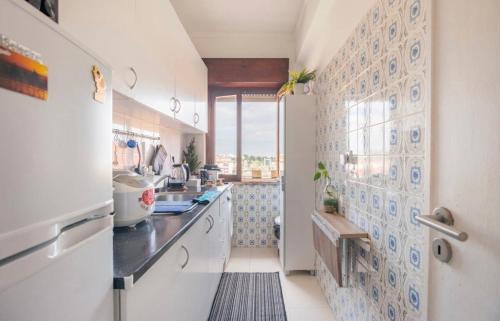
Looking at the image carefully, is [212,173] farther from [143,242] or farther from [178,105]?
[143,242]

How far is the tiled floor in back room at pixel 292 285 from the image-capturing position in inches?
75.5

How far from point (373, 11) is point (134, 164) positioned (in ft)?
6.02

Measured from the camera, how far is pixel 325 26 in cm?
217

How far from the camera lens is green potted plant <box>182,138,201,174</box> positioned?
124 inches

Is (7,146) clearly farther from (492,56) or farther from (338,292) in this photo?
(338,292)

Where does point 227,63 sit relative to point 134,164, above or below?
above

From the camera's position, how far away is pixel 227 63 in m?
3.29

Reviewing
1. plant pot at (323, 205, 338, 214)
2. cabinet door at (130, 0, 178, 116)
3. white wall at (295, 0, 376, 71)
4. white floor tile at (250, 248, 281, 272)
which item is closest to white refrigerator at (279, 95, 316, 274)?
white floor tile at (250, 248, 281, 272)

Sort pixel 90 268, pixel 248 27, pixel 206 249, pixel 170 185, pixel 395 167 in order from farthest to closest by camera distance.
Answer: pixel 248 27, pixel 170 185, pixel 206 249, pixel 395 167, pixel 90 268

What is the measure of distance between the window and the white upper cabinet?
1.09m

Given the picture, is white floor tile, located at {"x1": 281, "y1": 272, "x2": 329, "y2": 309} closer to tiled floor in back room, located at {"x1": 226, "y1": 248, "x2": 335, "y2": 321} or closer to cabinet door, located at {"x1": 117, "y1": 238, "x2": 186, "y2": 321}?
tiled floor in back room, located at {"x1": 226, "y1": 248, "x2": 335, "y2": 321}

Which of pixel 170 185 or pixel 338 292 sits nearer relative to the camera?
pixel 338 292

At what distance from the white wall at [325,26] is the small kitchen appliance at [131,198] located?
1463 millimetres

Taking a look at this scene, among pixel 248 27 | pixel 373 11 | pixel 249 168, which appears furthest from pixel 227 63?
pixel 373 11
